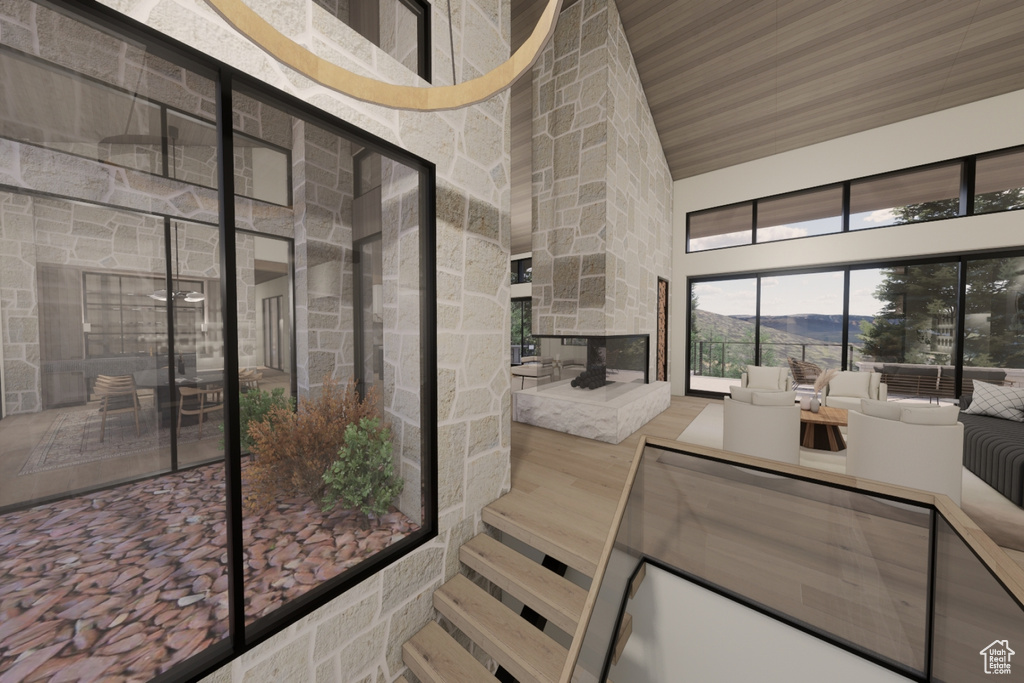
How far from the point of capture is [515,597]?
1853 mm

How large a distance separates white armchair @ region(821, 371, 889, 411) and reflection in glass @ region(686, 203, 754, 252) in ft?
7.93

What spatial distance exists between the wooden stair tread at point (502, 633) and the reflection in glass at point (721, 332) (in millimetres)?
5470

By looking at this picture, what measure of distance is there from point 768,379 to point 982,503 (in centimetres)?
246

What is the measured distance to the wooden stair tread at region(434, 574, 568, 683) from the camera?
1.51 m

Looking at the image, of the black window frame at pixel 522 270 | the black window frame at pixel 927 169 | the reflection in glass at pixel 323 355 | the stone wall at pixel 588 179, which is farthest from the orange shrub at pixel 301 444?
the black window frame at pixel 522 270

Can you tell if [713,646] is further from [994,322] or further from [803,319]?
[994,322]

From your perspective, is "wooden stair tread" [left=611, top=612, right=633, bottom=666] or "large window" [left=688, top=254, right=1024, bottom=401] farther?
"large window" [left=688, top=254, right=1024, bottom=401]

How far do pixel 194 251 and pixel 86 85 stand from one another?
1.98ft

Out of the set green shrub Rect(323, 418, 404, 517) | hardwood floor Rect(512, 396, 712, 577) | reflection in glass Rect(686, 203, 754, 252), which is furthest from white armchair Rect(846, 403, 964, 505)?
reflection in glass Rect(686, 203, 754, 252)

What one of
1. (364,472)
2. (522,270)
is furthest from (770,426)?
(522,270)

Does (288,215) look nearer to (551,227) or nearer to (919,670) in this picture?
(551,227)

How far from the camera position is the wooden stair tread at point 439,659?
1586 mm

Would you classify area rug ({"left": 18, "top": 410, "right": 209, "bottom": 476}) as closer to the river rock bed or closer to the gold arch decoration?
the river rock bed

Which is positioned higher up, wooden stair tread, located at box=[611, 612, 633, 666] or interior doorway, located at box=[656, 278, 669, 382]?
interior doorway, located at box=[656, 278, 669, 382]
